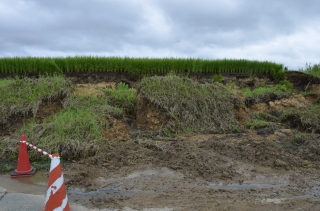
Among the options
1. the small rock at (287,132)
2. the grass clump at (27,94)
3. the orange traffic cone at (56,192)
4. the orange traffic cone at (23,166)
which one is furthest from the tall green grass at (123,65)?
the orange traffic cone at (56,192)

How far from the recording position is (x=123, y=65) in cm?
1330

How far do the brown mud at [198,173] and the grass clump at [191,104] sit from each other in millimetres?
415

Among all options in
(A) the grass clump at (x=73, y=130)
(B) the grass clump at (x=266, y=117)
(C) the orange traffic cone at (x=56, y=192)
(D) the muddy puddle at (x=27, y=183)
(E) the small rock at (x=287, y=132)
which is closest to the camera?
(C) the orange traffic cone at (x=56, y=192)

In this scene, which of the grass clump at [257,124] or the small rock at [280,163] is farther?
the grass clump at [257,124]

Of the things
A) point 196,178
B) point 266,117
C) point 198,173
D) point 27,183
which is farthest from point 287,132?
point 27,183

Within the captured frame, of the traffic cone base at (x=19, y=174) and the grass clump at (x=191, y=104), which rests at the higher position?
the grass clump at (x=191, y=104)

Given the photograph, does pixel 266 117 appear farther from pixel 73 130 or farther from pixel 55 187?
pixel 55 187

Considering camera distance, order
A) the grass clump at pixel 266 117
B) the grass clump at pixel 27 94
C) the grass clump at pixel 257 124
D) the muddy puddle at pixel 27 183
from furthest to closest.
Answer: the grass clump at pixel 266 117 < the grass clump at pixel 257 124 < the grass clump at pixel 27 94 < the muddy puddle at pixel 27 183

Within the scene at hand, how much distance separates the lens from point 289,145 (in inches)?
271

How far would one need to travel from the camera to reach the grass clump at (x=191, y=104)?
25.6 ft

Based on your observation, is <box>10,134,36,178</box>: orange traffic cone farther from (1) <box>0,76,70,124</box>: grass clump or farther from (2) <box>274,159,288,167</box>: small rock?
(2) <box>274,159,288,167</box>: small rock

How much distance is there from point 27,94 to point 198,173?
16.2 feet

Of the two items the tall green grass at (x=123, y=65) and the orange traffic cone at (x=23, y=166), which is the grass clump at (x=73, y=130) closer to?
the orange traffic cone at (x=23, y=166)

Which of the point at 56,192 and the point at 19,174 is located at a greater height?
the point at 56,192
